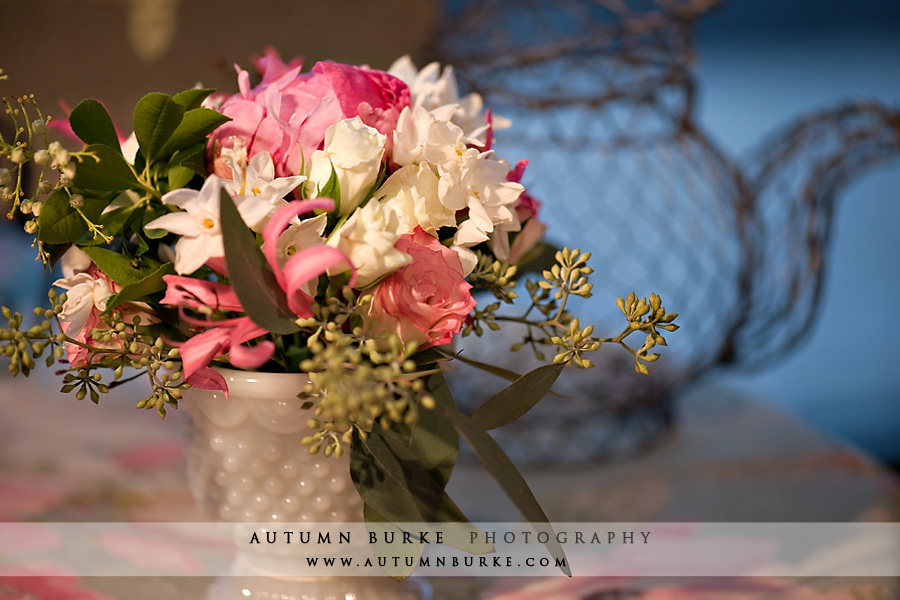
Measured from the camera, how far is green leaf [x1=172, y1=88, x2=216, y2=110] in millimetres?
378

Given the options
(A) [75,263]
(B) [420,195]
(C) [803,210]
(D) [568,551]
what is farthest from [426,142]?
(C) [803,210]

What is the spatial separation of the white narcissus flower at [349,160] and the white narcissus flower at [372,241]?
29 millimetres

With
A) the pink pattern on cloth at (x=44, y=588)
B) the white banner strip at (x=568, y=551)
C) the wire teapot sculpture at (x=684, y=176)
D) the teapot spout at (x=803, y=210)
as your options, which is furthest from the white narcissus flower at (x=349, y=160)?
the teapot spout at (x=803, y=210)

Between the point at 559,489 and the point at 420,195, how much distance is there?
0.48 metres

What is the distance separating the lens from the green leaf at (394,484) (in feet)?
1.21

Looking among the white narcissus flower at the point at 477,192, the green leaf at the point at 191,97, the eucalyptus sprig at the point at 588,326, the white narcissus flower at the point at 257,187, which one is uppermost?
the green leaf at the point at 191,97

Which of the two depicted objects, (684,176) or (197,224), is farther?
(684,176)

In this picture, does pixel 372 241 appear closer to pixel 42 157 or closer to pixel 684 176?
pixel 42 157

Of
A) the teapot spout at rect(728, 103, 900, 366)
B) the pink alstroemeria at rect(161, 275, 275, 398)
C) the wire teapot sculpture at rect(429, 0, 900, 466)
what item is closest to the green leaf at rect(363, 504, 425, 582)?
the pink alstroemeria at rect(161, 275, 275, 398)

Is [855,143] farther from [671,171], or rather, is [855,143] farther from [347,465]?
[347,465]

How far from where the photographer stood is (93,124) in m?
0.37

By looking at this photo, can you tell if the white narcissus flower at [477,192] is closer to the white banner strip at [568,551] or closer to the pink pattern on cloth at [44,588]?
the white banner strip at [568,551]

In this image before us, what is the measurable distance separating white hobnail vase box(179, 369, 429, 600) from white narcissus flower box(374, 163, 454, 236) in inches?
4.3

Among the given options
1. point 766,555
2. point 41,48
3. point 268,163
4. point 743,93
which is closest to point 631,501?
point 766,555
